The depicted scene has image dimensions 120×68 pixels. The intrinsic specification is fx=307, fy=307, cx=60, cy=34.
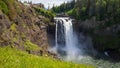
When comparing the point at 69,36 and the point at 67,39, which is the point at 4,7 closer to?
the point at 67,39

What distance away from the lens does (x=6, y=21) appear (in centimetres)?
6144

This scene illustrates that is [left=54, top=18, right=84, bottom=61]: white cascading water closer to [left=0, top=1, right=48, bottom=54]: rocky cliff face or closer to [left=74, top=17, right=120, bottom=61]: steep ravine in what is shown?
[left=74, top=17, right=120, bottom=61]: steep ravine

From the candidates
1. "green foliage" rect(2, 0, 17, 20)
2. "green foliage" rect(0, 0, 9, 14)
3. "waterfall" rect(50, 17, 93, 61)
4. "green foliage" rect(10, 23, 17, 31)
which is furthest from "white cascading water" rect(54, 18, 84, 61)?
"green foliage" rect(0, 0, 9, 14)

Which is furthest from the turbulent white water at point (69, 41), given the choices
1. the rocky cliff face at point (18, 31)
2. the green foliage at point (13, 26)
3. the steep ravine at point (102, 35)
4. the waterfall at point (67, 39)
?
the green foliage at point (13, 26)

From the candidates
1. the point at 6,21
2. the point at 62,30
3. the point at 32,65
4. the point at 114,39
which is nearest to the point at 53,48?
the point at 62,30

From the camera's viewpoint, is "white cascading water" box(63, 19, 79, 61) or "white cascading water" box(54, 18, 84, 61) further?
"white cascading water" box(63, 19, 79, 61)

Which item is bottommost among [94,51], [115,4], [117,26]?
[94,51]

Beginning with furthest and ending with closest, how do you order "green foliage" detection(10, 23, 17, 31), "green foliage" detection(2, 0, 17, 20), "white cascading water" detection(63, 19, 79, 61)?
"white cascading water" detection(63, 19, 79, 61) → "green foliage" detection(2, 0, 17, 20) → "green foliage" detection(10, 23, 17, 31)

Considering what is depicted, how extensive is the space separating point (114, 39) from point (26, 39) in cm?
5211

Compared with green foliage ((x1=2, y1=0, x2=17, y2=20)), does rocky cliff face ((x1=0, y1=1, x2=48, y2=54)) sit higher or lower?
lower

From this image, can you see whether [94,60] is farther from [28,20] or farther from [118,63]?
[28,20]

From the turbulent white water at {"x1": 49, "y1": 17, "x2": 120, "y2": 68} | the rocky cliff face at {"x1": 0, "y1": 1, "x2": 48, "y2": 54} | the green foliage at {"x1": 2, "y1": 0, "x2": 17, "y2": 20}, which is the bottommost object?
the turbulent white water at {"x1": 49, "y1": 17, "x2": 120, "y2": 68}

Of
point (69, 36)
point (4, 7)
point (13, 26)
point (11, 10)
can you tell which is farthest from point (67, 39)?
point (4, 7)

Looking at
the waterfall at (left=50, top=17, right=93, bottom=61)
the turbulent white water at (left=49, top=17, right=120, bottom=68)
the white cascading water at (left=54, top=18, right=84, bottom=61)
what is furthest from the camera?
the white cascading water at (left=54, top=18, right=84, bottom=61)
